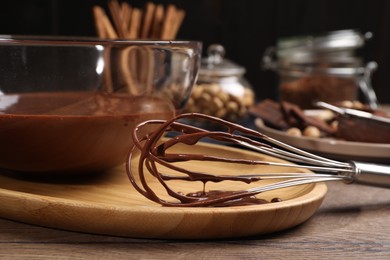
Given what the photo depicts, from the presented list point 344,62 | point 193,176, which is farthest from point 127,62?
point 344,62

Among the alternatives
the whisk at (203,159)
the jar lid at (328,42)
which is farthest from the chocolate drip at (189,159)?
the jar lid at (328,42)

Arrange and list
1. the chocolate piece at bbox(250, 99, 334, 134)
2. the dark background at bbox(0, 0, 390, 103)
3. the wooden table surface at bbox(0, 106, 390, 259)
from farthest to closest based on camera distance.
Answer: the dark background at bbox(0, 0, 390, 103) < the chocolate piece at bbox(250, 99, 334, 134) < the wooden table surface at bbox(0, 106, 390, 259)

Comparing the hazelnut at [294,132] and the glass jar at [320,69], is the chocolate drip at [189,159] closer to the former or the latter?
the hazelnut at [294,132]

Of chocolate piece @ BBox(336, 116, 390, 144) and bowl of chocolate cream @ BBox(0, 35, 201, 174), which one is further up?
bowl of chocolate cream @ BBox(0, 35, 201, 174)

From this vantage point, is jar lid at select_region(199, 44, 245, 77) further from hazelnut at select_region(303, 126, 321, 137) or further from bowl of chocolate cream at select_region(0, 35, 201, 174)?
bowl of chocolate cream at select_region(0, 35, 201, 174)

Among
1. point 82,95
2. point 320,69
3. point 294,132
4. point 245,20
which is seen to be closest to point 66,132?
point 82,95

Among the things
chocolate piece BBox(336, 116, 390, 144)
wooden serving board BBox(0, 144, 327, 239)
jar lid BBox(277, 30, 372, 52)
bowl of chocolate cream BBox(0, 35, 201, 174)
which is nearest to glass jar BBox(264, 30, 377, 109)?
jar lid BBox(277, 30, 372, 52)

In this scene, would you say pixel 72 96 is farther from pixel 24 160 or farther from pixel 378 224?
pixel 378 224
